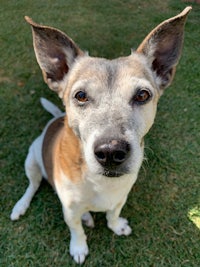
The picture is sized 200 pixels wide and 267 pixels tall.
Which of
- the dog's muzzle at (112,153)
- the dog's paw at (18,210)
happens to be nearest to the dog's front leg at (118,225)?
the dog's paw at (18,210)

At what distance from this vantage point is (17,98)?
5.21 metres

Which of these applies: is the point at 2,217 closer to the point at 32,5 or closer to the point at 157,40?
the point at 157,40

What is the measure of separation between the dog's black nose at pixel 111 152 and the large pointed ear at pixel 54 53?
2.99 ft

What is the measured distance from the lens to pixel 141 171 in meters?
4.38

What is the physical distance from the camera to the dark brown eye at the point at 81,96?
2.60 m

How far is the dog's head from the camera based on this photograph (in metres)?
2.36

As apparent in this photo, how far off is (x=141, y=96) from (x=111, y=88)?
0.24m

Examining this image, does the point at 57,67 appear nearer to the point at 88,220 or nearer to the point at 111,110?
the point at 111,110

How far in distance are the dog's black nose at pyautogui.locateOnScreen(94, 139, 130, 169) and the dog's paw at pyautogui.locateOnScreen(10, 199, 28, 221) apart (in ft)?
6.25

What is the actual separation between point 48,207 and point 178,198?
1.58 meters

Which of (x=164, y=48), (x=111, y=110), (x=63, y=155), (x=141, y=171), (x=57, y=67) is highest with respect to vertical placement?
(x=164, y=48)

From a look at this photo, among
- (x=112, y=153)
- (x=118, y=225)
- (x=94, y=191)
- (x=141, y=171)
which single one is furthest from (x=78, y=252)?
(x=112, y=153)

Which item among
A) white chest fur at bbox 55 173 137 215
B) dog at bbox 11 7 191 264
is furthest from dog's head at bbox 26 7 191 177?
white chest fur at bbox 55 173 137 215

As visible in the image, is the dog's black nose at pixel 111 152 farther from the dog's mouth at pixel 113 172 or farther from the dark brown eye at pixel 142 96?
the dark brown eye at pixel 142 96
